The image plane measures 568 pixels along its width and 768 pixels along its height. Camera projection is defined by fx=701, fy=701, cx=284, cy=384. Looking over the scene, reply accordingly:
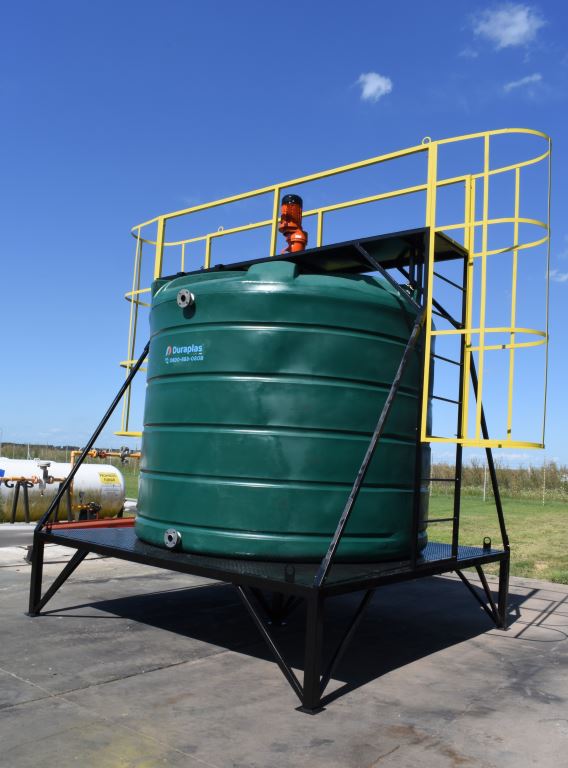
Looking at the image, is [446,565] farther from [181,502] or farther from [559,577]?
[559,577]

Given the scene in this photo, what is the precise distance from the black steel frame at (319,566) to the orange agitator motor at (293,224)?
0.59 metres

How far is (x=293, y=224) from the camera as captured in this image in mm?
6961

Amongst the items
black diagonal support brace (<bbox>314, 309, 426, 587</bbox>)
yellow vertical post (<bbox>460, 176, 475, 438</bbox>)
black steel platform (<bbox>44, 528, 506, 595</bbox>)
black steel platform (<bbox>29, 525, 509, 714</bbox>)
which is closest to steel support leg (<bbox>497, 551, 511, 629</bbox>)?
black steel platform (<bbox>29, 525, 509, 714</bbox>)

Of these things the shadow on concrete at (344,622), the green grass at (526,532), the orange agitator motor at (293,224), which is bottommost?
the shadow on concrete at (344,622)

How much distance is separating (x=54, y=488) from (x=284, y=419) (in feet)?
39.9

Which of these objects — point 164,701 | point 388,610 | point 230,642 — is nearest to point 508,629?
point 388,610

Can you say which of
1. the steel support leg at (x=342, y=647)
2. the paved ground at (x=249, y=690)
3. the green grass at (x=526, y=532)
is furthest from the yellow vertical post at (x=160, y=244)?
the green grass at (x=526, y=532)

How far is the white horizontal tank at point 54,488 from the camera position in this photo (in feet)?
51.2

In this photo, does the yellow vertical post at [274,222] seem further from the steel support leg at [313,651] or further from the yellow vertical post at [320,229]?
the steel support leg at [313,651]

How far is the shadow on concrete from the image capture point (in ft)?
19.8

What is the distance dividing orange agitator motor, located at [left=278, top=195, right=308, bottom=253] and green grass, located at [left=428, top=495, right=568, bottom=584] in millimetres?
7113

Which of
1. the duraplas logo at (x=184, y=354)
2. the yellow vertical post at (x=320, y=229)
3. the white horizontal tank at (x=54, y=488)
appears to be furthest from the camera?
the white horizontal tank at (x=54, y=488)

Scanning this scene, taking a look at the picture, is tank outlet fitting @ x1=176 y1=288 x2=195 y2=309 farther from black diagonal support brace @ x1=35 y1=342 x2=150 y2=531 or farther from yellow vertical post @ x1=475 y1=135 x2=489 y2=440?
yellow vertical post @ x1=475 y1=135 x2=489 y2=440

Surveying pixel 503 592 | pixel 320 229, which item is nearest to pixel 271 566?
pixel 503 592
